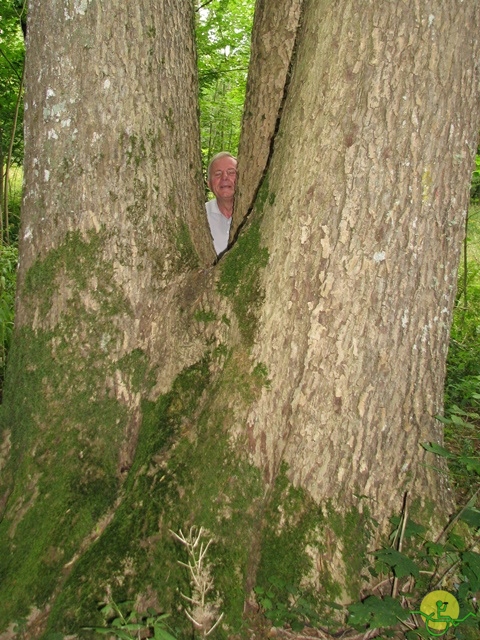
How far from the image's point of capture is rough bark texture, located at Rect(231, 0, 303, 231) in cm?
286

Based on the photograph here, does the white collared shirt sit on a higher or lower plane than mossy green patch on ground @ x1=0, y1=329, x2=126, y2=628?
higher

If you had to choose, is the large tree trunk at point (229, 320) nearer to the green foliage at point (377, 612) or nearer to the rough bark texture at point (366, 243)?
the rough bark texture at point (366, 243)

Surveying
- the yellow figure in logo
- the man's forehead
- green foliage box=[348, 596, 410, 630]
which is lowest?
the yellow figure in logo

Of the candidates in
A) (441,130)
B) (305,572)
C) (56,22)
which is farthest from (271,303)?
(56,22)

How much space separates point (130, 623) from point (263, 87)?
2.75 m

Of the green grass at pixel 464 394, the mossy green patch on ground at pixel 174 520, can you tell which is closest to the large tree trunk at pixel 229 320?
the mossy green patch on ground at pixel 174 520

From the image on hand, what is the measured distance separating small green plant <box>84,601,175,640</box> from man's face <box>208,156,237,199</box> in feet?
11.6

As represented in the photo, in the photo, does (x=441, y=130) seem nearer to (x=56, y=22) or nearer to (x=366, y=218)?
(x=366, y=218)

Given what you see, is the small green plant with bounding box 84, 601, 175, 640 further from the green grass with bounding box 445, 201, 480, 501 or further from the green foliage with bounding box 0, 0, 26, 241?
the green foliage with bounding box 0, 0, 26, 241

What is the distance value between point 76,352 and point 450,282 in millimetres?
1592

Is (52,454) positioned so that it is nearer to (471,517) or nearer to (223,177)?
(471,517)

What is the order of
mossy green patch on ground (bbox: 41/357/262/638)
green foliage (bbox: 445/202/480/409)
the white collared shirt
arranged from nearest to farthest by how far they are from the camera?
1. mossy green patch on ground (bbox: 41/357/262/638)
2. green foliage (bbox: 445/202/480/409)
3. the white collared shirt

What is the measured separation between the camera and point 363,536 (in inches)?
80.1

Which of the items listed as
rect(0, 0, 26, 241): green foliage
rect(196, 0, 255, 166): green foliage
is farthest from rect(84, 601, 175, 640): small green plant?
rect(196, 0, 255, 166): green foliage
